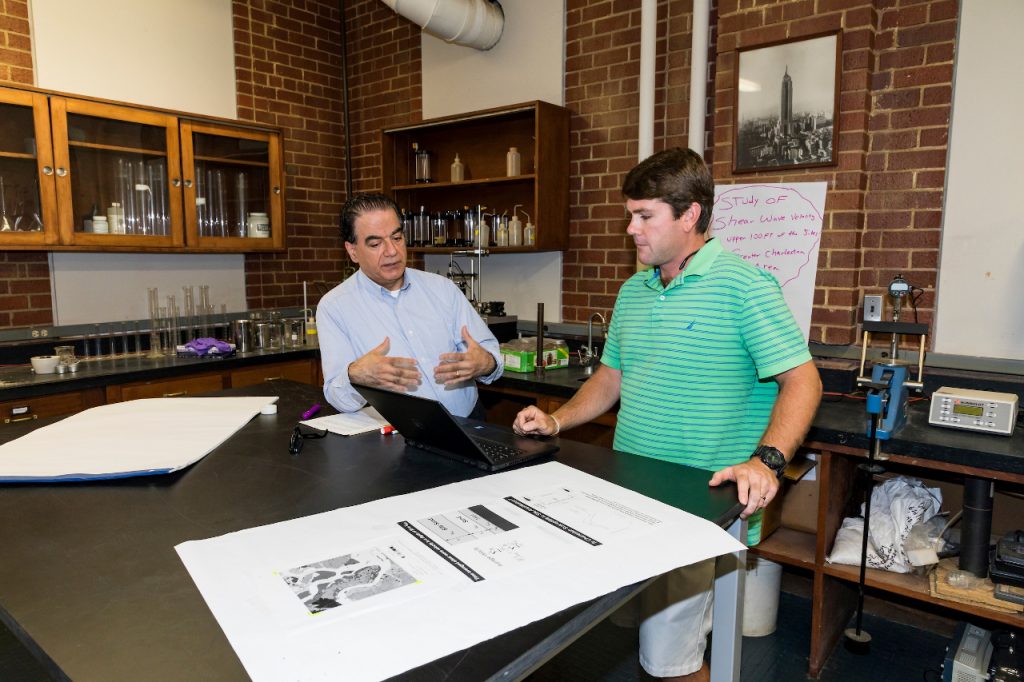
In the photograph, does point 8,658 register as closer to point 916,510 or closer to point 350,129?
point 916,510

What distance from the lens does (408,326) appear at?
239 centimetres

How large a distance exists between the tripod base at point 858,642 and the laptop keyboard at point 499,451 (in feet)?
5.46

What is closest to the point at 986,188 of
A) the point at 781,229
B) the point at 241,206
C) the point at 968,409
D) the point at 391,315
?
the point at 781,229

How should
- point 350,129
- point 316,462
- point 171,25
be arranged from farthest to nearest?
point 350,129 → point 171,25 → point 316,462

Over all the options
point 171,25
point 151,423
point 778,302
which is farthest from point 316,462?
point 171,25

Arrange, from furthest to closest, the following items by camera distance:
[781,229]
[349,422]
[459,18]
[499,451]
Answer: [459,18]
[781,229]
[349,422]
[499,451]

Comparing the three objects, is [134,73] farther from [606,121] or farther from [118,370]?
[606,121]

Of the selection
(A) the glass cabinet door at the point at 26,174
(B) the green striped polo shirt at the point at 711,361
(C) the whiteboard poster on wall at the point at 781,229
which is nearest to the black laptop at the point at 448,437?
(B) the green striped polo shirt at the point at 711,361

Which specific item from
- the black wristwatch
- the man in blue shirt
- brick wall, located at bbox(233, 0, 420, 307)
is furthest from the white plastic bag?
brick wall, located at bbox(233, 0, 420, 307)

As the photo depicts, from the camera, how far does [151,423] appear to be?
1.86m

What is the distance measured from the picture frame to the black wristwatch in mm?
1694

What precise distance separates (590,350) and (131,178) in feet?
8.42

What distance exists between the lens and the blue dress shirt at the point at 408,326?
2.29m

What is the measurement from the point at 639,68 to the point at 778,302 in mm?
2161
